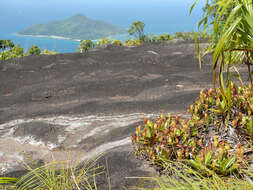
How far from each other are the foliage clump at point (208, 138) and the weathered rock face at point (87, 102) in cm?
39

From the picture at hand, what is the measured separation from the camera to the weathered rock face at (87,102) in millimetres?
4816

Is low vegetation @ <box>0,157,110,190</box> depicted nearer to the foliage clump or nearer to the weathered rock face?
the weathered rock face

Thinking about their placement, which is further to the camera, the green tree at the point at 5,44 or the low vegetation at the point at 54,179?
the green tree at the point at 5,44

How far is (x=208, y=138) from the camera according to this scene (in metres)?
4.05

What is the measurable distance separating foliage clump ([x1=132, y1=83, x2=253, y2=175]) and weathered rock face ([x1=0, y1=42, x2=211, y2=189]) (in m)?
0.39

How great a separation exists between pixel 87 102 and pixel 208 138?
4.06 m

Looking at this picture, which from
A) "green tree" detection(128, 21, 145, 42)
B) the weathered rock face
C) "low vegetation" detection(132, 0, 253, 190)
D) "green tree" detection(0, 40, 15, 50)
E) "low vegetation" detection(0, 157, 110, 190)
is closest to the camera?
"low vegetation" detection(0, 157, 110, 190)

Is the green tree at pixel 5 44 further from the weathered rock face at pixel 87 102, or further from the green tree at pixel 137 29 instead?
the green tree at pixel 137 29

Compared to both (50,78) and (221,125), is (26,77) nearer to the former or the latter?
(50,78)

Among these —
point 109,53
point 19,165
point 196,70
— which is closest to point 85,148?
point 19,165

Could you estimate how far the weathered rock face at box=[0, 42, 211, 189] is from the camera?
4816 mm

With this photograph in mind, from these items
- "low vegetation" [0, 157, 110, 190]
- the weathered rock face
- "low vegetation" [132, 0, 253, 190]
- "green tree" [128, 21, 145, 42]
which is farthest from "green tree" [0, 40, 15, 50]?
"low vegetation" [132, 0, 253, 190]

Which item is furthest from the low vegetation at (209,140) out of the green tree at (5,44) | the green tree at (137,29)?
the green tree at (137,29)

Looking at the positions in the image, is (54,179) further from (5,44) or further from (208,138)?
(5,44)
